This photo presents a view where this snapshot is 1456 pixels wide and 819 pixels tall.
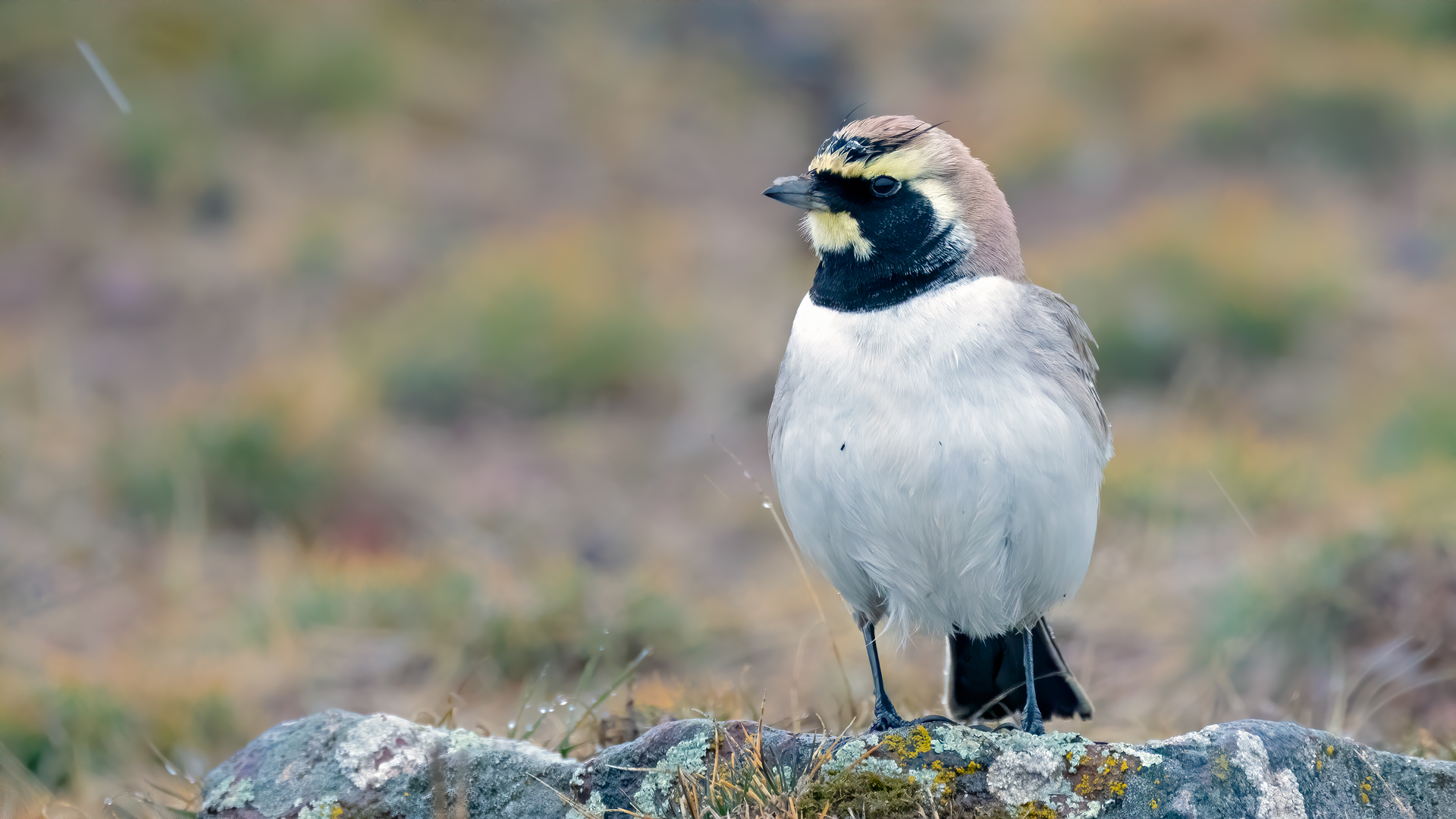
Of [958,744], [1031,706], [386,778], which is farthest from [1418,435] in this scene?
[386,778]

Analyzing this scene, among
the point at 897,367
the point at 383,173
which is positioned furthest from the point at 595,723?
the point at 383,173

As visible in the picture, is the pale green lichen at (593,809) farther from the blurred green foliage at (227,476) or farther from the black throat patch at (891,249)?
the blurred green foliage at (227,476)

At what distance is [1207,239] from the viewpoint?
11.2 meters

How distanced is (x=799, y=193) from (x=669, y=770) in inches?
67.9

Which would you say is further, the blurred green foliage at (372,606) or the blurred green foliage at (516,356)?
the blurred green foliage at (516,356)

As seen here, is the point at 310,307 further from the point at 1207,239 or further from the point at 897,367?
the point at 897,367

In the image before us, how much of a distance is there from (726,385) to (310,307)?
4.69 meters

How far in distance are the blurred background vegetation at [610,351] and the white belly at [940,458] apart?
2.29ft

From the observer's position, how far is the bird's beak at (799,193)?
3451 mm

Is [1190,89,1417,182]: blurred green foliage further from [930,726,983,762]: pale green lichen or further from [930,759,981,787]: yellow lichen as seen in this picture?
[930,759,981,787]: yellow lichen

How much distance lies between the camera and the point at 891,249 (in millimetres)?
3438

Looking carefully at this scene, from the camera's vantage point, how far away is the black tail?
377 cm

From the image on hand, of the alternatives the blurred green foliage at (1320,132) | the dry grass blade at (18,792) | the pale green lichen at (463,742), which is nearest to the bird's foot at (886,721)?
the pale green lichen at (463,742)

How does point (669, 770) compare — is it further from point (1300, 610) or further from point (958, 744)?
point (1300, 610)
